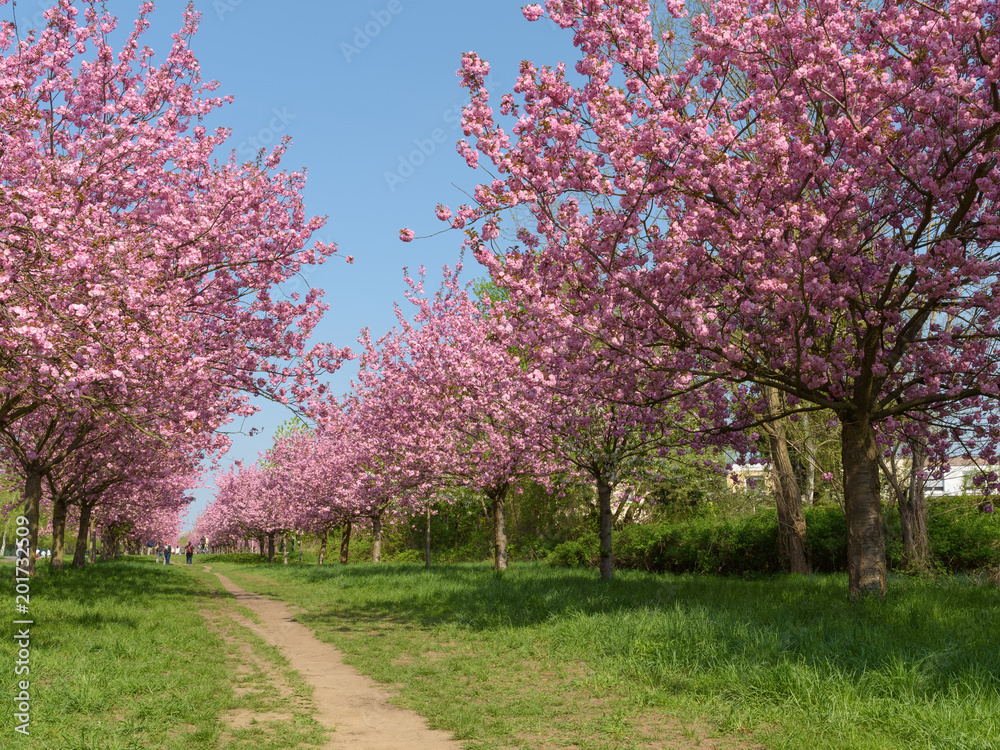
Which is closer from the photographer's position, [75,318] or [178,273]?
[75,318]

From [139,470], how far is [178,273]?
1611 centimetres

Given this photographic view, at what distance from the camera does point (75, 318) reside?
9.45m

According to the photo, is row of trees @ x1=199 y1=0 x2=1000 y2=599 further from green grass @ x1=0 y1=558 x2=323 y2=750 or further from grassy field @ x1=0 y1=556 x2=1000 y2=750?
green grass @ x1=0 y1=558 x2=323 y2=750

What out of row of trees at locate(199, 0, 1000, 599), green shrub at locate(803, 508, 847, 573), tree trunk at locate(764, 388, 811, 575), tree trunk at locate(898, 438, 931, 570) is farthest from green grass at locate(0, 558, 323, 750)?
green shrub at locate(803, 508, 847, 573)

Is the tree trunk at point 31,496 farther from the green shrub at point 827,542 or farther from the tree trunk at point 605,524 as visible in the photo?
the green shrub at point 827,542

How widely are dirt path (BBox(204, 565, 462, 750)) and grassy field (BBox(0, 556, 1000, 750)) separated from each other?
25 centimetres

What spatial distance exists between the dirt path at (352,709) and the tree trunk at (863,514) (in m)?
6.54

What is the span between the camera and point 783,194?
8.72 meters

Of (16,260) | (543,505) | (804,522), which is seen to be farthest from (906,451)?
(543,505)

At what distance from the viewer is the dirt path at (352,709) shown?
6.75m

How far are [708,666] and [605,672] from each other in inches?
49.9

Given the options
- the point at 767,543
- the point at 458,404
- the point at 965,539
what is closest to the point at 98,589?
the point at 458,404

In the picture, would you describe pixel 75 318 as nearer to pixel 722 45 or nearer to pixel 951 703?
pixel 722 45

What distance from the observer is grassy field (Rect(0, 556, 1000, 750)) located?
628cm
